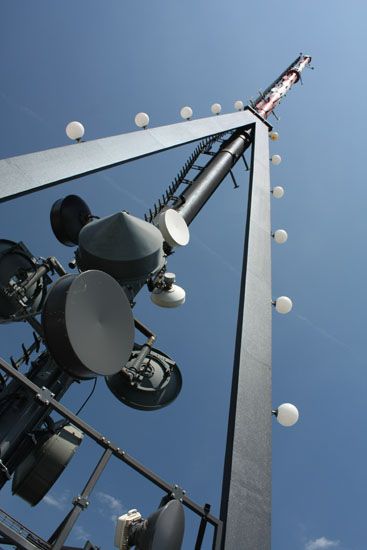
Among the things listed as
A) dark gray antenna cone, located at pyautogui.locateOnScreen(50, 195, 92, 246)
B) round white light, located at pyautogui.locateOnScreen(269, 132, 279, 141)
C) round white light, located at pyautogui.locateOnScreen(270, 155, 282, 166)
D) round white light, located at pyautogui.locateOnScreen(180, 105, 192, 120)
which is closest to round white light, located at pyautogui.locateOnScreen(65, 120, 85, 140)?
dark gray antenna cone, located at pyautogui.locateOnScreen(50, 195, 92, 246)

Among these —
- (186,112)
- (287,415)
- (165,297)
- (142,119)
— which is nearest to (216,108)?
(186,112)

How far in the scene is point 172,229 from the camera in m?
7.83

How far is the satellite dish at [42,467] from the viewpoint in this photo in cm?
518

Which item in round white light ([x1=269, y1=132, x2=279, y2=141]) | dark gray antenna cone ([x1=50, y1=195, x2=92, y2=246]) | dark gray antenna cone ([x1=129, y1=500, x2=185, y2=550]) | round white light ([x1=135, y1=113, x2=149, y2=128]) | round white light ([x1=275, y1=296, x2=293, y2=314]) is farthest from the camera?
round white light ([x1=269, y1=132, x2=279, y2=141])

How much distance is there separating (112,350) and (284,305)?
4342 millimetres

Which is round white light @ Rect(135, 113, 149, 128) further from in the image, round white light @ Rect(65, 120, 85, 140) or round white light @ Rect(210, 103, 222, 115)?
round white light @ Rect(210, 103, 222, 115)

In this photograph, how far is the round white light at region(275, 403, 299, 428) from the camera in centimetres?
579

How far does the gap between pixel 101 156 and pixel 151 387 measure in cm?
372

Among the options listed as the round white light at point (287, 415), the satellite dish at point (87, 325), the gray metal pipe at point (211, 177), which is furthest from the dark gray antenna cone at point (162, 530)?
the gray metal pipe at point (211, 177)

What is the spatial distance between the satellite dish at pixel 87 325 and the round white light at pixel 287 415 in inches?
98.6

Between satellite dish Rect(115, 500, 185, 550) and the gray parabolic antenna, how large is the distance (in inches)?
115

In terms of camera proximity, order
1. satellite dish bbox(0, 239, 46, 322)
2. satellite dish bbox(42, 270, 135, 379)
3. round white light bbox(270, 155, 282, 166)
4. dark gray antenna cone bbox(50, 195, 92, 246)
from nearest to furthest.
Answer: satellite dish bbox(42, 270, 135, 379) < satellite dish bbox(0, 239, 46, 322) < dark gray antenna cone bbox(50, 195, 92, 246) < round white light bbox(270, 155, 282, 166)

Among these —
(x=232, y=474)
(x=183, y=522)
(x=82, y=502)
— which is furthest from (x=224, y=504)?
(x=82, y=502)

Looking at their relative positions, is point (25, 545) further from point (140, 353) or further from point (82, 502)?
point (140, 353)
